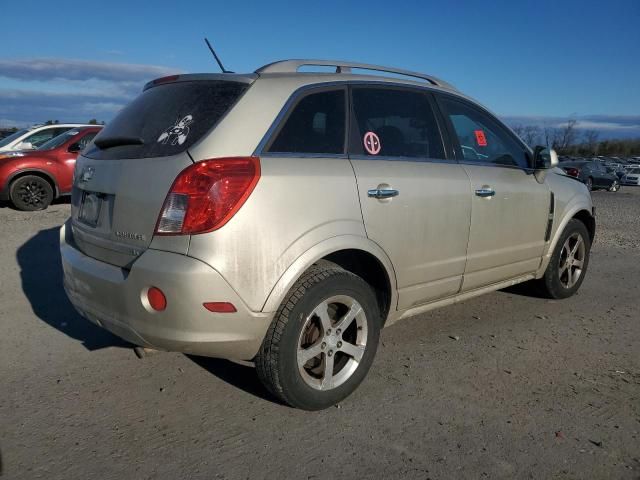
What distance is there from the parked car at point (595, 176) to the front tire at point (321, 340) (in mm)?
27152

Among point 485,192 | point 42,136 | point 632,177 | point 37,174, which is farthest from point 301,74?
point 632,177

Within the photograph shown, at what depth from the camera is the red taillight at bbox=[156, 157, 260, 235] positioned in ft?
8.75

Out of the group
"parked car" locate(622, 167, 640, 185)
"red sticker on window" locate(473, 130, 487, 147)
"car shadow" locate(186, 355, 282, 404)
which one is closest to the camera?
"car shadow" locate(186, 355, 282, 404)

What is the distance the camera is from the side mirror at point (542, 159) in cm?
460

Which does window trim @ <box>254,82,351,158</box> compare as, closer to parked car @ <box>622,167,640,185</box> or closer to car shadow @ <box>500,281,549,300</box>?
car shadow @ <box>500,281,549,300</box>

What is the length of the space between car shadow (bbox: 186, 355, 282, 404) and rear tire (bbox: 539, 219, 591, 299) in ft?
9.72

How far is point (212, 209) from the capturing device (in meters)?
2.67

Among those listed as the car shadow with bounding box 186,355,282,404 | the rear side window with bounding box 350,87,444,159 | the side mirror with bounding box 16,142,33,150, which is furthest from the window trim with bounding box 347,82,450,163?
the side mirror with bounding box 16,142,33,150

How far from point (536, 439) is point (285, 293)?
150cm

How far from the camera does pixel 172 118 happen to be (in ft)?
10.0

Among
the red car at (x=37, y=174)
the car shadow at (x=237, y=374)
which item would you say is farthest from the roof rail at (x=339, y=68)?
the red car at (x=37, y=174)

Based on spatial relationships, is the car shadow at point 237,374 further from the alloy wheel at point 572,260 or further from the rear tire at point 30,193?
the rear tire at point 30,193

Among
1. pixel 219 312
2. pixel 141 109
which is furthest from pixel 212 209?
pixel 141 109

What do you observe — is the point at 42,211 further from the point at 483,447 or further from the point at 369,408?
the point at 483,447
